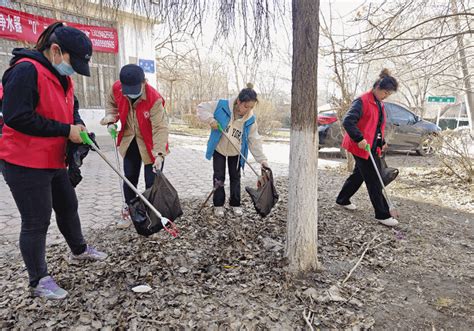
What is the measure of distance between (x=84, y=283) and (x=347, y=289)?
1.99 m

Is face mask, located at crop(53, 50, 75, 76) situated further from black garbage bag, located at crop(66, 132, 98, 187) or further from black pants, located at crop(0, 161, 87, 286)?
black pants, located at crop(0, 161, 87, 286)

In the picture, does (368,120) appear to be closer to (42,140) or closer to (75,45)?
(75,45)

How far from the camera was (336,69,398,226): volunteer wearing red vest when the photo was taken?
364 cm

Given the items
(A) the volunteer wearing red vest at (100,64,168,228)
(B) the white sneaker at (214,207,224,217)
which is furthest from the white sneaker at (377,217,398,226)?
(A) the volunteer wearing red vest at (100,64,168,228)

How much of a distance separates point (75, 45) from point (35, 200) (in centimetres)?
100

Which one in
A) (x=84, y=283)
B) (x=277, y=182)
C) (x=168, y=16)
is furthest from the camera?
(x=277, y=182)

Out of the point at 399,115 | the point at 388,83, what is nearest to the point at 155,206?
the point at 388,83

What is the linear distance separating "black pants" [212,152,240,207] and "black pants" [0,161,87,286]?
1701 mm

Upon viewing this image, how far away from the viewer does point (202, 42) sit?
302 cm

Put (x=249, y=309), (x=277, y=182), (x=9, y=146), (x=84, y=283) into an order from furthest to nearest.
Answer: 1. (x=277, y=182)
2. (x=84, y=283)
3. (x=249, y=309)
4. (x=9, y=146)

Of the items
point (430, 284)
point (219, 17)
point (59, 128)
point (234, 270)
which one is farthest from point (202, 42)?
point (430, 284)

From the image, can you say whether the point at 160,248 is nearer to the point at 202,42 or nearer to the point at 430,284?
the point at 202,42

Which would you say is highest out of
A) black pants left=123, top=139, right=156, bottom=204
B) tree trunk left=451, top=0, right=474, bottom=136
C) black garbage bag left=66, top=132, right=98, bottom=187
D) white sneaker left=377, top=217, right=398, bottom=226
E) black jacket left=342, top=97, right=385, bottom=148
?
tree trunk left=451, top=0, right=474, bottom=136

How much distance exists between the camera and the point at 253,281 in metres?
2.58
